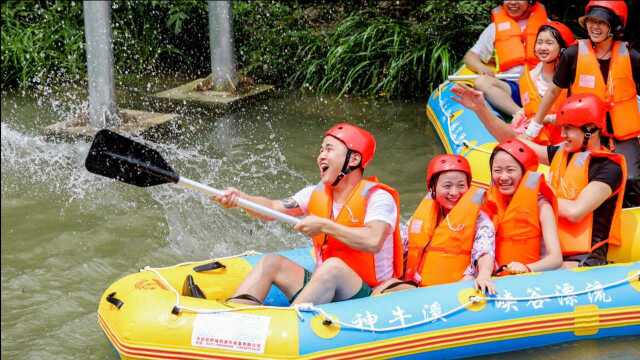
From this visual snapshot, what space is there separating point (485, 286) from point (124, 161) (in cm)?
165

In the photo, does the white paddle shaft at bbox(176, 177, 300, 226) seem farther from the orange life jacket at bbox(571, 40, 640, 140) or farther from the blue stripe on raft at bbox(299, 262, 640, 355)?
the orange life jacket at bbox(571, 40, 640, 140)

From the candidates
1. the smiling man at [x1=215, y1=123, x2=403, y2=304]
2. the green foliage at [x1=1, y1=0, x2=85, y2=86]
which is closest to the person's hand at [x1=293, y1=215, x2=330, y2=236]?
the smiling man at [x1=215, y1=123, x2=403, y2=304]

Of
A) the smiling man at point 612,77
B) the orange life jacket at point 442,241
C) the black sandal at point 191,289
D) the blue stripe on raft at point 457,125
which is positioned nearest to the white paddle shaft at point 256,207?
the black sandal at point 191,289

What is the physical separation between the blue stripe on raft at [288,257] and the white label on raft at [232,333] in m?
0.50

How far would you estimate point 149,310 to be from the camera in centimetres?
412

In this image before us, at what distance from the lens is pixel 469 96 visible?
546 centimetres

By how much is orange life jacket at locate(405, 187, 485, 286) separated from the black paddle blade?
1.16 m

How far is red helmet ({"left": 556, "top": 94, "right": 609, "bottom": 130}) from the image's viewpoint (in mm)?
4668

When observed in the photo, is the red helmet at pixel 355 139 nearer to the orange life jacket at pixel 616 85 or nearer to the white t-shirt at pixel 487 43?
the orange life jacket at pixel 616 85

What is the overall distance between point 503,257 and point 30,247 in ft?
9.54

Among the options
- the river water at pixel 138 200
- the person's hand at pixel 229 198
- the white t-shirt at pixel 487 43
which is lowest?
the river water at pixel 138 200

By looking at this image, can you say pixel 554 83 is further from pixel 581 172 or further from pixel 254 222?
pixel 254 222

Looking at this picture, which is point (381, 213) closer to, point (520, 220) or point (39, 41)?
point (520, 220)

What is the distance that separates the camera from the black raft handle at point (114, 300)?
4.25m
